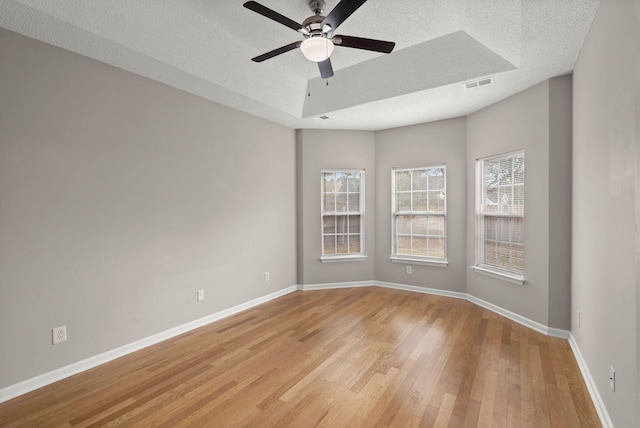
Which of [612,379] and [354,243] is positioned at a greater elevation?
[354,243]

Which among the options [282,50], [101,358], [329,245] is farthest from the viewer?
[329,245]

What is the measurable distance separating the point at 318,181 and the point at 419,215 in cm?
183

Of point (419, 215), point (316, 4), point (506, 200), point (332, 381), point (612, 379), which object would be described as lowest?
point (332, 381)

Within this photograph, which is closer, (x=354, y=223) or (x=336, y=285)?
(x=336, y=285)

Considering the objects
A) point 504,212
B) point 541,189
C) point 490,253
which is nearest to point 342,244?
point 490,253

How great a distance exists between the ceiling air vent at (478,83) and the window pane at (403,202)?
213cm

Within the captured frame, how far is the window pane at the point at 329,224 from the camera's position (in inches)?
212

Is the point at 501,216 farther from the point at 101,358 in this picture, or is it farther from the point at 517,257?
the point at 101,358

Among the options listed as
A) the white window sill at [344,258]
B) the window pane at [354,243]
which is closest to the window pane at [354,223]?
the window pane at [354,243]

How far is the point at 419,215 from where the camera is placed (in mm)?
5109

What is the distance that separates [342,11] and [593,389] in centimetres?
324

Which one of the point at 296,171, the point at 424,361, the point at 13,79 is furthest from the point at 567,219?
the point at 13,79

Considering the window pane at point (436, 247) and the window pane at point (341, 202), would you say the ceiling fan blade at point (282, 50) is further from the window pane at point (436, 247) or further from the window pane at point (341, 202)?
the window pane at point (436, 247)

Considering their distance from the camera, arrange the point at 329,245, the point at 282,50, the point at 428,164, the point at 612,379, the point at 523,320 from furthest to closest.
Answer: the point at 329,245 < the point at 428,164 < the point at 523,320 < the point at 282,50 < the point at 612,379
